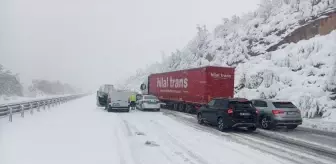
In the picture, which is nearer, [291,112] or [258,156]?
[258,156]

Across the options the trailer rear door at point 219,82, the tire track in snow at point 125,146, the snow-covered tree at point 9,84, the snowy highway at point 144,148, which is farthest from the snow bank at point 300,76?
the snow-covered tree at point 9,84

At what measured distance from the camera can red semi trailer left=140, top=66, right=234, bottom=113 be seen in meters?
19.6

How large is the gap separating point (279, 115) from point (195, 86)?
28.0ft

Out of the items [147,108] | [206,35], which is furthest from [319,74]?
[206,35]

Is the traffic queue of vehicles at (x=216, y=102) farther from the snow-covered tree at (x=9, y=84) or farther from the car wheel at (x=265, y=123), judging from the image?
the snow-covered tree at (x=9, y=84)

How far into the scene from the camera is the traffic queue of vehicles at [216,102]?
12.8 m

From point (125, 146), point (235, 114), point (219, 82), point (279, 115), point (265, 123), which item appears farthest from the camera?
point (219, 82)

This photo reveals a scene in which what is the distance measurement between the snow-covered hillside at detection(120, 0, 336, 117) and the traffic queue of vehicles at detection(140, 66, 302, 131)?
6147 millimetres

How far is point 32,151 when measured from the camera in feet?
26.8

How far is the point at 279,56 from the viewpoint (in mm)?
29391

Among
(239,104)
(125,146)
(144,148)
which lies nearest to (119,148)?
(125,146)

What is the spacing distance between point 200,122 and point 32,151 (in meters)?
9.33

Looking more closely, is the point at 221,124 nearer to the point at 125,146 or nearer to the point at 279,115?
the point at 279,115

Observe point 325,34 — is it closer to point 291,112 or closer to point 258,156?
point 291,112
